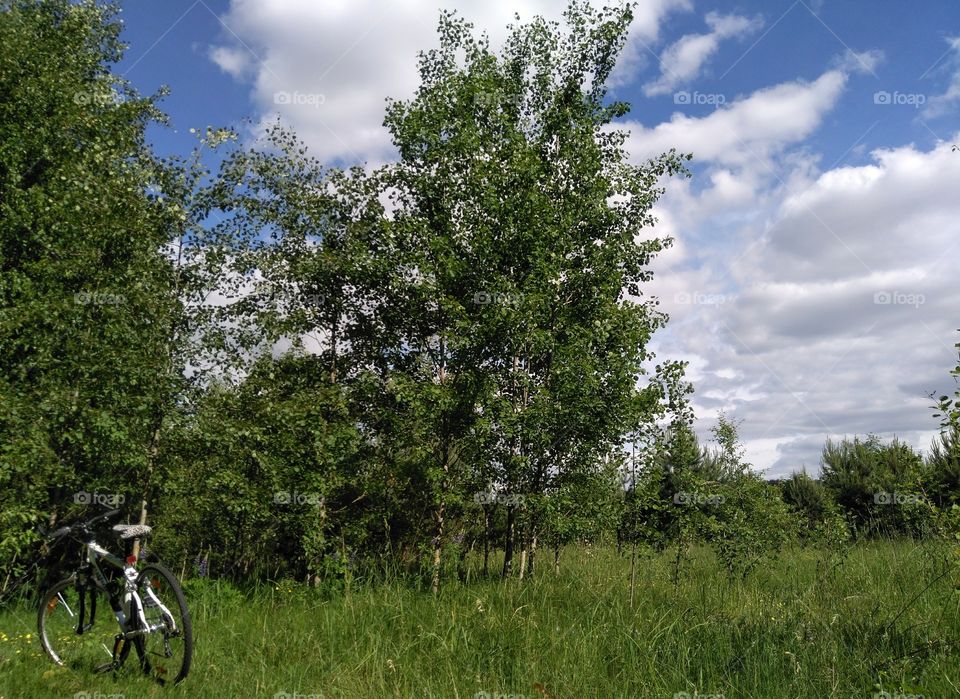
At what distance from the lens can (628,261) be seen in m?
14.5

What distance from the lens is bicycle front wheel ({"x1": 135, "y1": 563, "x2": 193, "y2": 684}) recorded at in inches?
244

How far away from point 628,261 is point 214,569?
12.8 m

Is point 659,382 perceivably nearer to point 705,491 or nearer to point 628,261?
point 705,491

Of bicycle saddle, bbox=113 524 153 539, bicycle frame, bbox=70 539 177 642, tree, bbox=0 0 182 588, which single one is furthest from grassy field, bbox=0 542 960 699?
tree, bbox=0 0 182 588

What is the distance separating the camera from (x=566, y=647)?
601 cm

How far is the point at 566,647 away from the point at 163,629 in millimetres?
3800

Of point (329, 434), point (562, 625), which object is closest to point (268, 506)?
point (329, 434)
